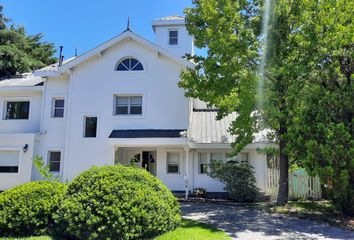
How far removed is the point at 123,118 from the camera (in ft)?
63.8

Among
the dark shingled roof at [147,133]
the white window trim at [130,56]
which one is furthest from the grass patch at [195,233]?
the white window trim at [130,56]

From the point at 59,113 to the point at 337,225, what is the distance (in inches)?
A: 647

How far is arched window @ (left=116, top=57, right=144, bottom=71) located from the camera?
785 inches

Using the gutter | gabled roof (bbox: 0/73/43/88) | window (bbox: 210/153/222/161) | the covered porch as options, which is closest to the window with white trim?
window (bbox: 210/153/222/161)

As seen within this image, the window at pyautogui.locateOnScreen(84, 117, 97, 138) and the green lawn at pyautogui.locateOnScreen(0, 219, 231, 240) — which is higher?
the window at pyautogui.locateOnScreen(84, 117, 97, 138)

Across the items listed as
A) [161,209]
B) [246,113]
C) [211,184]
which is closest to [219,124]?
[211,184]

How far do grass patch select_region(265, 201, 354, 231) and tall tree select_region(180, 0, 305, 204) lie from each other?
2.65 feet

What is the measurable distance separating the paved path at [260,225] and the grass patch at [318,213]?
61cm

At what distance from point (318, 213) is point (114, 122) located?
11831 mm

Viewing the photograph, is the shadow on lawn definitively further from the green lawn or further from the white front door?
the white front door

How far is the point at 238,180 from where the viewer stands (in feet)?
53.2

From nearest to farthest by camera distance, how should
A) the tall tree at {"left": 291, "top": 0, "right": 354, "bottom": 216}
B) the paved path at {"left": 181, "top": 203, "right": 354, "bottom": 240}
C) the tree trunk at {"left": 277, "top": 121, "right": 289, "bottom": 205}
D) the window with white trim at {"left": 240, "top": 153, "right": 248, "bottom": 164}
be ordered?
the paved path at {"left": 181, "top": 203, "right": 354, "bottom": 240}, the tall tree at {"left": 291, "top": 0, "right": 354, "bottom": 216}, the tree trunk at {"left": 277, "top": 121, "right": 289, "bottom": 205}, the window with white trim at {"left": 240, "top": 153, "right": 248, "bottom": 164}

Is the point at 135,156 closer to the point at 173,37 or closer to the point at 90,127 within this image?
the point at 90,127

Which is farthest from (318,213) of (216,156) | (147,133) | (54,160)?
(54,160)
